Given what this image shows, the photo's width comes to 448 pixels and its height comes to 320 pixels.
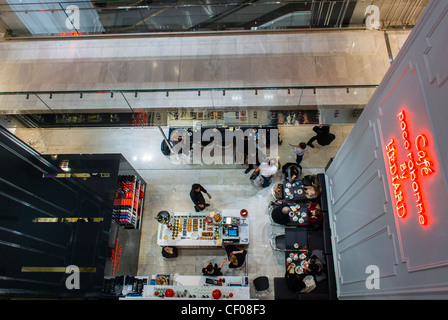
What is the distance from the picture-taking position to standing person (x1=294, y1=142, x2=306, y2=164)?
820 centimetres

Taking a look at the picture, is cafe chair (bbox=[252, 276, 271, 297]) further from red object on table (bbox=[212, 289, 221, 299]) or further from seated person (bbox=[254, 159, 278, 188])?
seated person (bbox=[254, 159, 278, 188])

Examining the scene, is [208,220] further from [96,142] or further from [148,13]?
[148,13]

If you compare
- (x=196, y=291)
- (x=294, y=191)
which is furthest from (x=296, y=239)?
(x=196, y=291)

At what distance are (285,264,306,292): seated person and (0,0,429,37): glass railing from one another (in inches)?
263

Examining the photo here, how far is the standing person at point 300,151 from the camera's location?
8202 millimetres

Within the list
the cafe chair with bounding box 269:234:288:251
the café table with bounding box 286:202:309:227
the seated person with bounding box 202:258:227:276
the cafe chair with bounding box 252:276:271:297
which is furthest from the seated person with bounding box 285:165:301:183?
the seated person with bounding box 202:258:227:276

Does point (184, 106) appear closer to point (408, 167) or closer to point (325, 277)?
point (408, 167)

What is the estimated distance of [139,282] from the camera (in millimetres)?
7023

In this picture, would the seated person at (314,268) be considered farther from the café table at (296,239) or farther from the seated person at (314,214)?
the seated person at (314,214)

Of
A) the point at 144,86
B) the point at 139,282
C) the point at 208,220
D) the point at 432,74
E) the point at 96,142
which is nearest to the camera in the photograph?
the point at 432,74

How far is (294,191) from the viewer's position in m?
7.77

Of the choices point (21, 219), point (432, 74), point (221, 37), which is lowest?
point (21, 219)
